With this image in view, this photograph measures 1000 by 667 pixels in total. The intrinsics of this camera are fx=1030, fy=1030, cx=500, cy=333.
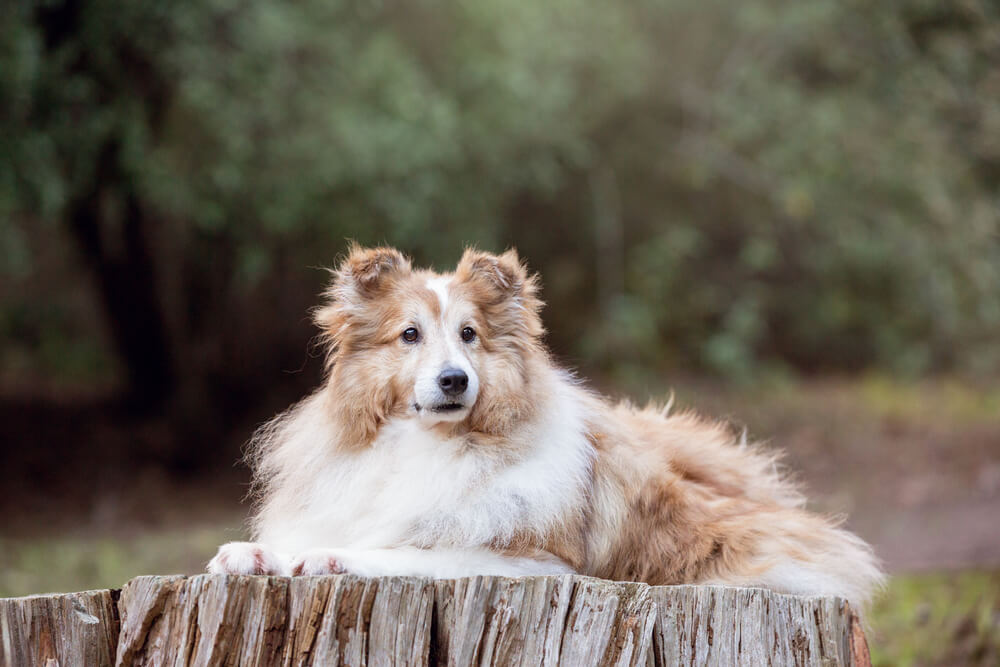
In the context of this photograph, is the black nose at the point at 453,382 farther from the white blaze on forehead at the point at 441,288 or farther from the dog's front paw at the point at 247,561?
the dog's front paw at the point at 247,561

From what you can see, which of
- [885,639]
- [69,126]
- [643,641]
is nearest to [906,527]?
[885,639]

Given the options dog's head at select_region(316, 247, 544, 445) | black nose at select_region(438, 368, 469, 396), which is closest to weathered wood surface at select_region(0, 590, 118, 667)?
dog's head at select_region(316, 247, 544, 445)

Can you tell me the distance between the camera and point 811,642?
3.01 metres

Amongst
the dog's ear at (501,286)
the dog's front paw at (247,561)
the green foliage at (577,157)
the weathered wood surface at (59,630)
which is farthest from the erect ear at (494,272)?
the green foliage at (577,157)

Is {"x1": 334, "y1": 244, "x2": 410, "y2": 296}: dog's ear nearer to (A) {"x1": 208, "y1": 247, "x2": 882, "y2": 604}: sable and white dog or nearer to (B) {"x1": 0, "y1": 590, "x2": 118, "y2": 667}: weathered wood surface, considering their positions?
(A) {"x1": 208, "y1": 247, "x2": 882, "y2": 604}: sable and white dog

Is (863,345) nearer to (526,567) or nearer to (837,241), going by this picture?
(837,241)

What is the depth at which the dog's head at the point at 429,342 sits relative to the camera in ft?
12.9

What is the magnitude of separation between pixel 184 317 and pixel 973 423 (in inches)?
414

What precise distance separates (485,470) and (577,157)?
35.0 ft

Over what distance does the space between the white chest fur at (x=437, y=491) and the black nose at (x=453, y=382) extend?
20 centimetres

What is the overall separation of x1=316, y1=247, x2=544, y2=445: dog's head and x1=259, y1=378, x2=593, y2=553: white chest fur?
0.10 meters

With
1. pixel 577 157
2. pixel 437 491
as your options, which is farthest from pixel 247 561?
pixel 577 157

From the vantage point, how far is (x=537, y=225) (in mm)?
16000

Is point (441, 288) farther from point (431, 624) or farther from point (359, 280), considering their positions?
point (431, 624)
